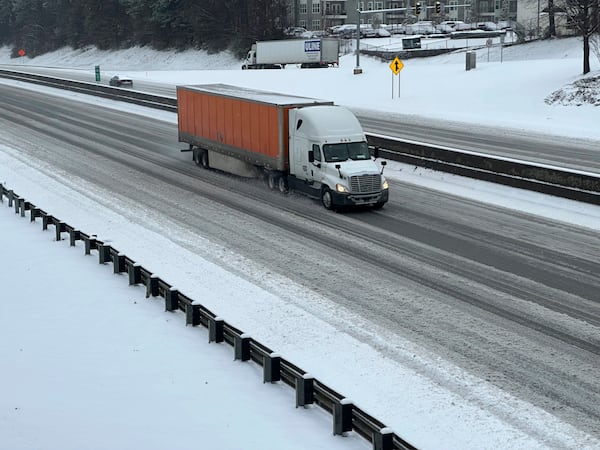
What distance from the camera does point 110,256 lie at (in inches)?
757

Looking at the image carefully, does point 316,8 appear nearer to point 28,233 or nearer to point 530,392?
point 28,233

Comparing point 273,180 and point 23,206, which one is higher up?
point 273,180

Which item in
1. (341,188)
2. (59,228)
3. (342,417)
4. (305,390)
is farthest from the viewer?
(341,188)

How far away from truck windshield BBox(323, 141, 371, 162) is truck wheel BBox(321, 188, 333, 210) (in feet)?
3.05

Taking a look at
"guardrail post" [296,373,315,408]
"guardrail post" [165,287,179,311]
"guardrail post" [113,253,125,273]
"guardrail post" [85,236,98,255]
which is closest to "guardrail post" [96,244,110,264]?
"guardrail post" [85,236,98,255]

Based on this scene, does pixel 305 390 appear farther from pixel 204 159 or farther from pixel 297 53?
pixel 297 53

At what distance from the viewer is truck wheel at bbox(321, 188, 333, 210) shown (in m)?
24.0

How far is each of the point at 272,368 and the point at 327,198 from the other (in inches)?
477

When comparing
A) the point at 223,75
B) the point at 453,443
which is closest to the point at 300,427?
the point at 453,443

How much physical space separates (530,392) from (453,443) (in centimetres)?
205

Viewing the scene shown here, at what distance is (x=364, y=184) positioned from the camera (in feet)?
77.4

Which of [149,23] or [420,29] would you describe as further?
[420,29]

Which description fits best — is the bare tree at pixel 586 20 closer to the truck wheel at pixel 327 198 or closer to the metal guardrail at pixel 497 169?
the metal guardrail at pixel 497 169

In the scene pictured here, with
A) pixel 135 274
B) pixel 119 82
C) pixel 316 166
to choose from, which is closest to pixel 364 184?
pixel 316 166
